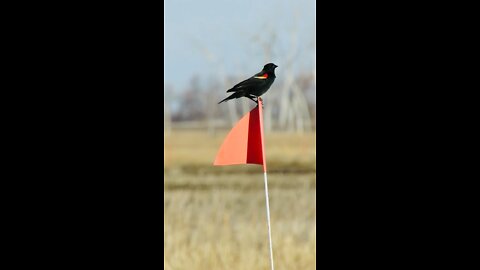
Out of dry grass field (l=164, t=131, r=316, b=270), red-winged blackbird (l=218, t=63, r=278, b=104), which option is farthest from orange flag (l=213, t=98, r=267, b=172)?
dry grass field (l=164, t=131, r=316, b=270)

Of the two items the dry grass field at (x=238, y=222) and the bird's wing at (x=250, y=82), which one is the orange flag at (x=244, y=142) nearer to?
the bird's wing at (x=250, y=82)

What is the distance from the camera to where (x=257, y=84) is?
4188 millimetres

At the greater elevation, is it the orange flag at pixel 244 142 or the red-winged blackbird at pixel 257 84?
the red-winged blackbird at pixel 257 84

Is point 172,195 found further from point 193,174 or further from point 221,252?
point 193,174

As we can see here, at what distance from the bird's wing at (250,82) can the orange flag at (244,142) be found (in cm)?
16

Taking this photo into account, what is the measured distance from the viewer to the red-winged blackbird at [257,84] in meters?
4.14

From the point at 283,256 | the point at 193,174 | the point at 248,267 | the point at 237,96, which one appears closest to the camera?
the point at 237,96

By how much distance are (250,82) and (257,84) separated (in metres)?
0.05

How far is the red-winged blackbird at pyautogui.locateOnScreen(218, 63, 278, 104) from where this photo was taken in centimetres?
414

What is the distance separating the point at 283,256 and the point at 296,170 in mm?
4768

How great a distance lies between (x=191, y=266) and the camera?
6.10 meters

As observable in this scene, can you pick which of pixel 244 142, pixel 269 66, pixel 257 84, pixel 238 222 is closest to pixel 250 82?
pixel 257 84

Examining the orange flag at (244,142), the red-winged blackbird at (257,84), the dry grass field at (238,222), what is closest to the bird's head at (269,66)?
the red-winged blackbird at (257,84)

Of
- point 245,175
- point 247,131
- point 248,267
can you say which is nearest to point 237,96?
point 247,131
